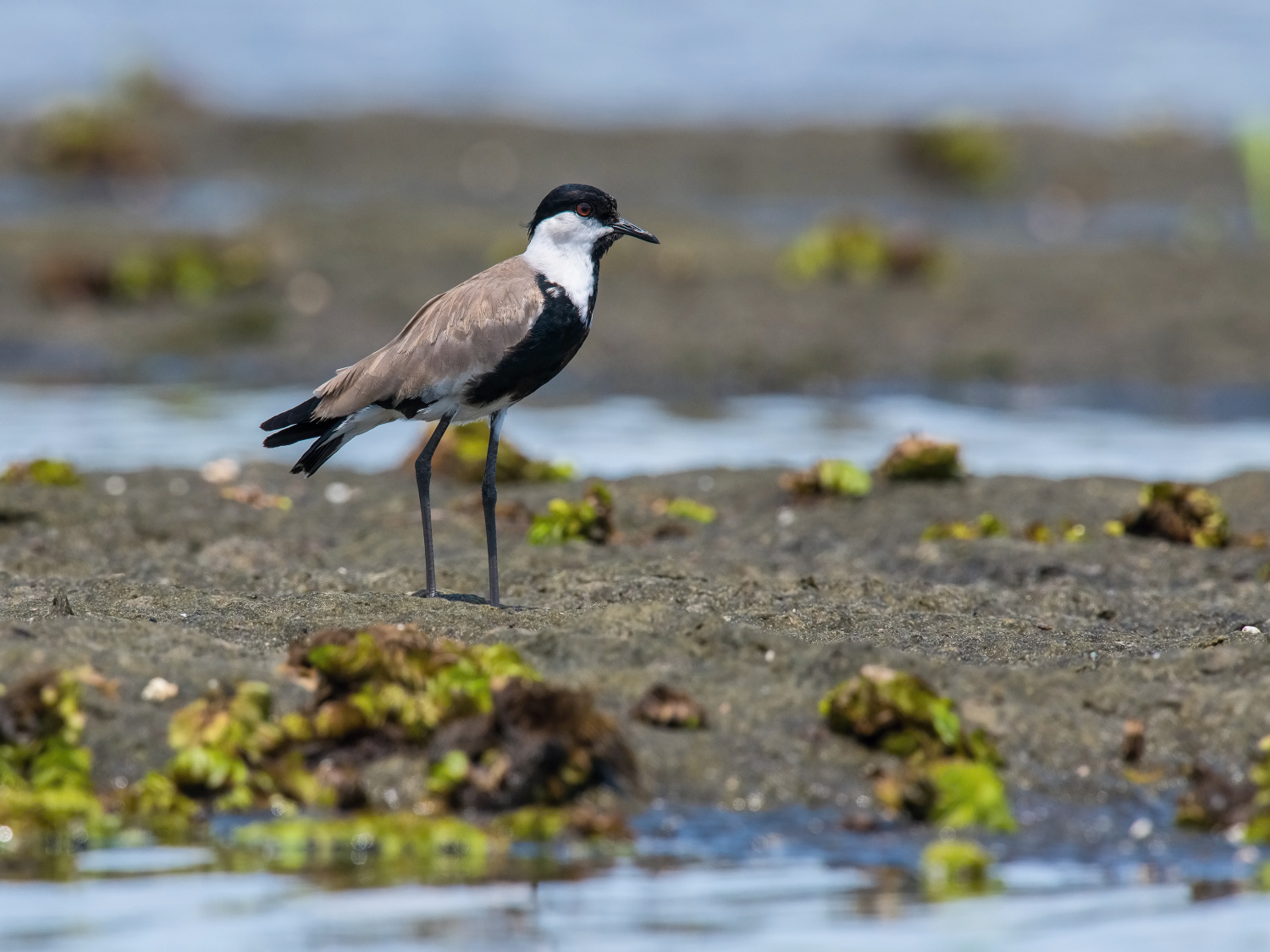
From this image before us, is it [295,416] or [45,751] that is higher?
[295,416]

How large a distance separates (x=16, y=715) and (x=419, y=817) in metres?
1.39

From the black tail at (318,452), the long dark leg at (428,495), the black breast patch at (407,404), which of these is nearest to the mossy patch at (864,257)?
the long dark leg at (428,495)

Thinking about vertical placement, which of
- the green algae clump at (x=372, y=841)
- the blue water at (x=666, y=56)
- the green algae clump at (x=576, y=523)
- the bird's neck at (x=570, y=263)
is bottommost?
the green algae clump at (x=372, y=841)

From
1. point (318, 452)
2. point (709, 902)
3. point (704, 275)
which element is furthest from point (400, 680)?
point (704, 275)

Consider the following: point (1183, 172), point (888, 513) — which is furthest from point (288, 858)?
point (1183, 172)

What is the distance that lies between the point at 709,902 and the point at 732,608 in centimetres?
292

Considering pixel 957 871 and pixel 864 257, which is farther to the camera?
pixel 864 257

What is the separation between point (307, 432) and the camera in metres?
8.68

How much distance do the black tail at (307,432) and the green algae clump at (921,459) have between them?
13.3 feet

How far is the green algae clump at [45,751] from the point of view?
607 cm

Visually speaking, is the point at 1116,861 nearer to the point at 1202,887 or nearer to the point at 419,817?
the point at 1202,887

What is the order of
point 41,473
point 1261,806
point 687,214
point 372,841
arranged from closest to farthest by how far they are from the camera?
point 372,841, point 1261,806, point 41,473, point 687,214

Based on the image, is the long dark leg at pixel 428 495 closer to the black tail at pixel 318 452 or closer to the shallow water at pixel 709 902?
the black tail at pixel 318 452

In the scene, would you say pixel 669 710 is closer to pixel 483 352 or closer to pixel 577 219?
pixel 483 352
